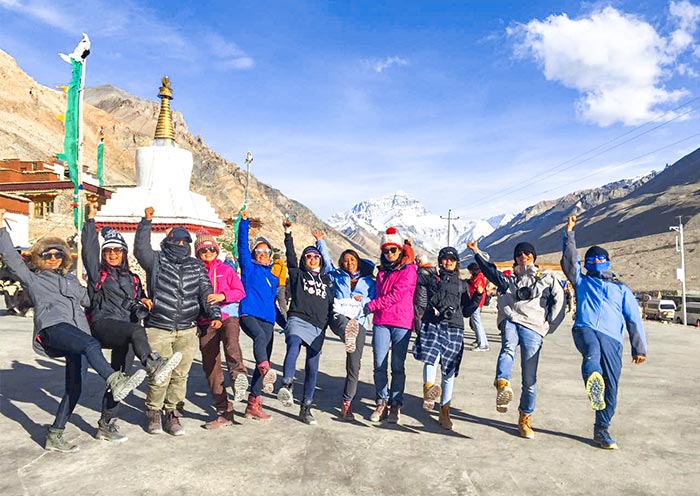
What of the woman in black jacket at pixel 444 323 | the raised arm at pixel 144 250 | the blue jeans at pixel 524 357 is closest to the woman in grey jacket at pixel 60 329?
the raised arm at pixel 144 250

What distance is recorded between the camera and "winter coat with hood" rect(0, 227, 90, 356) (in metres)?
4.30

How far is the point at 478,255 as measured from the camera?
565 centimetres

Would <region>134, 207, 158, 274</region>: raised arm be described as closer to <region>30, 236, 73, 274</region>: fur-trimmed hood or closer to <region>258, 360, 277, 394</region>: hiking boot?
<region>30, 236, 73, 274</region>: fur-trimmed hood

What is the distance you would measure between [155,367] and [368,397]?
116 inches

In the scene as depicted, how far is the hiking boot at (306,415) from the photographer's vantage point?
5.23m

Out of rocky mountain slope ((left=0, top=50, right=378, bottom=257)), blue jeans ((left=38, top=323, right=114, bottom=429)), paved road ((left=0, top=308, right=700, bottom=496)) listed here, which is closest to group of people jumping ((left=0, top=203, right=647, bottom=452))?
blue jeans ((left=38, top=323, right=114, bottom=429))

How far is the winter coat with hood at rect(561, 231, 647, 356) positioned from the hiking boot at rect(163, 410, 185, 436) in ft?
13.0

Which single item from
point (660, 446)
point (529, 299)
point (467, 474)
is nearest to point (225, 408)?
point (467, 474)

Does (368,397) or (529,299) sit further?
(368,397)

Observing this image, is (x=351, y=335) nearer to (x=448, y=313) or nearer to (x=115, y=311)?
(x=448, y=313)

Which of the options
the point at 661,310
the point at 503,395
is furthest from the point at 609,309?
the point at 661,310

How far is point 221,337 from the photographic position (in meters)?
5.22

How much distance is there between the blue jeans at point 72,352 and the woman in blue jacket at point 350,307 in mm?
2327

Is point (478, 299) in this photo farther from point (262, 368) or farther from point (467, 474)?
point (262, 368)
